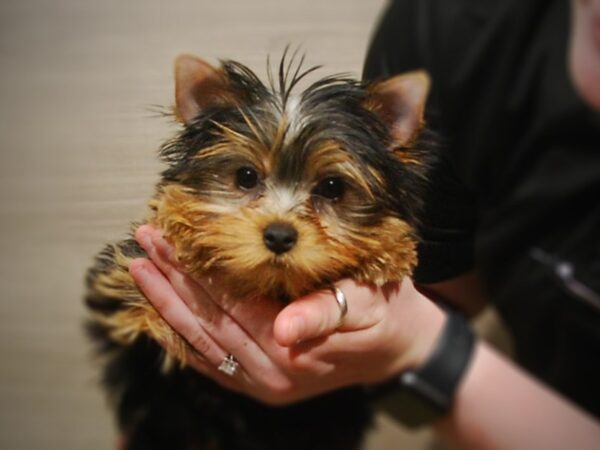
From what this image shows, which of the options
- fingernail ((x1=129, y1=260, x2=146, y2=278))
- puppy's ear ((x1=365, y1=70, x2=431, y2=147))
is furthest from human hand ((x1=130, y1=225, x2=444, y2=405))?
puppy's ear ((x1=365, y1=70, x2=431, y2=147))

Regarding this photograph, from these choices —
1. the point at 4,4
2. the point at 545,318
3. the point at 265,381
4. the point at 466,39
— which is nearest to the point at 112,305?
the point at 265,381

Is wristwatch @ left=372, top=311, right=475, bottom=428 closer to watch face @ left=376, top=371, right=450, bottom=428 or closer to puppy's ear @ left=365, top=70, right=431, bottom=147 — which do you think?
watch face @ left=376, top=371, right=450, bottom=428

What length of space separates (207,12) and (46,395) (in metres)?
0.48

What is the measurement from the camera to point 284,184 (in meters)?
0.38

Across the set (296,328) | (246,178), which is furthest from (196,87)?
(296,328)

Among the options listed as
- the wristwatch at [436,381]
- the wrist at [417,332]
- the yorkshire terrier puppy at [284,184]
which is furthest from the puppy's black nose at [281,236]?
the wristwatch at [436,381]

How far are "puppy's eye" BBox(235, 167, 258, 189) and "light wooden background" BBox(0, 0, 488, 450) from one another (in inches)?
2.2

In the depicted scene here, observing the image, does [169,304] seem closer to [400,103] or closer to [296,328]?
[296,328]

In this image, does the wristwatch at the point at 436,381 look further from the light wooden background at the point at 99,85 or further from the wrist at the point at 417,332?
the light wooden background at the point at 99,85

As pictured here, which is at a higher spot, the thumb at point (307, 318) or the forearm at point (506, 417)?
the thumb at point (307, 318)

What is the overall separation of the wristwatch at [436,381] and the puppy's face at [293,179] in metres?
0.18

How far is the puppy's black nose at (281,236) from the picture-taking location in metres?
0.39

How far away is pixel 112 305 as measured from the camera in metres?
0.55

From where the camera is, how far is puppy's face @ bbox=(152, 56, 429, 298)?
1.19 feet
